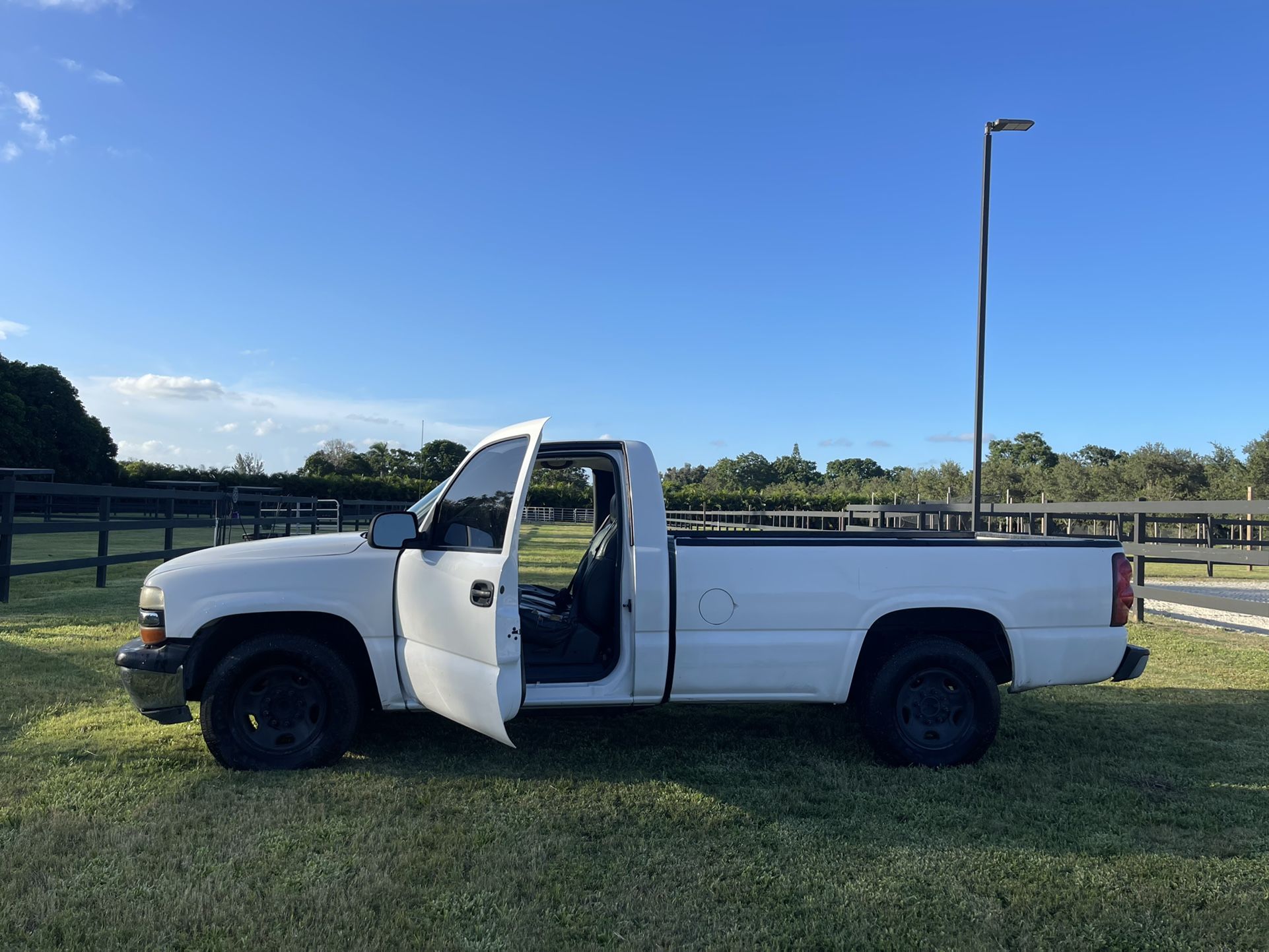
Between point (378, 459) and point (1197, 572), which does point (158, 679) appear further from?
point (378, 459)

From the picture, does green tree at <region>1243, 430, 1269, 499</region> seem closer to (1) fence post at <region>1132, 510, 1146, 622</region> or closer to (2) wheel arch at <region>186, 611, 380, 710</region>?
(1) fence post at <region>1132, 510, 1146, 622</region>

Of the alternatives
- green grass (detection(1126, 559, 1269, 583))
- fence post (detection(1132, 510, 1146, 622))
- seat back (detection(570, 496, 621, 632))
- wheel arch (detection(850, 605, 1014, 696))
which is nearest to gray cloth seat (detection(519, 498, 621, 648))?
seat back (detection(570, 496, 621, 632))

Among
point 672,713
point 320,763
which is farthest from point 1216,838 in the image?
point 320,763

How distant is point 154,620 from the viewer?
4.57m

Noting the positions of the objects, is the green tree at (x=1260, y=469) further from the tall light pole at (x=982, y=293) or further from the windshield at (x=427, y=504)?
the windshield at (x=427, y=504)

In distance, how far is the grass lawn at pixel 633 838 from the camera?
3.06 meters

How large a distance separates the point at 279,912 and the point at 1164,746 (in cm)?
504

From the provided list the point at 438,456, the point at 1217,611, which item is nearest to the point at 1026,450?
the point at 438,456

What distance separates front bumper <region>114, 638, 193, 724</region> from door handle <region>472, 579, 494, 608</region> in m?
1.66

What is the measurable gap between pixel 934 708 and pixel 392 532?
309cm

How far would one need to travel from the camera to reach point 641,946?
2918 mm

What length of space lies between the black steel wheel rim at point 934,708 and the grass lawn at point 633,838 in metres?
0.21

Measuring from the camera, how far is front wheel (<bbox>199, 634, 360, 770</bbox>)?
4520 millimetres

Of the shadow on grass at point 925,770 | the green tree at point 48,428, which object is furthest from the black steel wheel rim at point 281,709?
the green tree at point 48,428
